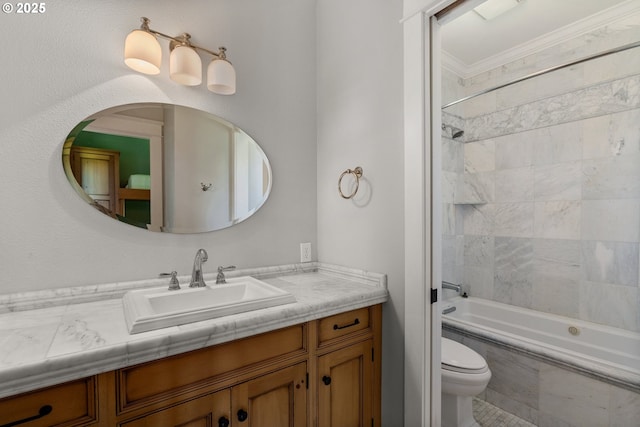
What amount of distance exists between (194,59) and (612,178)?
277 centimetres

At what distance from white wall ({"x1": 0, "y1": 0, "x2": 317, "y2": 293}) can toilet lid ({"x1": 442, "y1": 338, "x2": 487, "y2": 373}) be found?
111 cm

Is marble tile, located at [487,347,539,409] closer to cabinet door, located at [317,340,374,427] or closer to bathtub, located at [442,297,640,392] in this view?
bathtub, located at [442,297,640,392]

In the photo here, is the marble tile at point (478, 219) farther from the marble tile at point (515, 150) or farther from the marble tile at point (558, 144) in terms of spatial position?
the marble tile at point (558, 144)

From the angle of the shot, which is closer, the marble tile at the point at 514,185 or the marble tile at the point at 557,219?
the marble tile at the point at 557,219

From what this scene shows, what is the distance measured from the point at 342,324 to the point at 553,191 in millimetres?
2132

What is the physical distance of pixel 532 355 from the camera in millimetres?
1882

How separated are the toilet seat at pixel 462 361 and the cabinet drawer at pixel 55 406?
5.47 ft

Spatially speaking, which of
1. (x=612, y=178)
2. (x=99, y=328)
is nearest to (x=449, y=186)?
(x=612, y=178)

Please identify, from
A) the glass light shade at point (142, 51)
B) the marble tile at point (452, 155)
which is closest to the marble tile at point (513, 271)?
the marble tile at point (452, 155)

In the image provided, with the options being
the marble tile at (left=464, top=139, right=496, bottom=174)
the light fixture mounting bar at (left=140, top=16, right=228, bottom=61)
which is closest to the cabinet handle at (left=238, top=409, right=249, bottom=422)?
the light fixture mounting bar at (left=140, top=16, right=228, bottom=61)

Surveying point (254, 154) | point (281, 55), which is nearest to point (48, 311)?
point (254, 154)

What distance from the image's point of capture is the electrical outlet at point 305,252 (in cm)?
184

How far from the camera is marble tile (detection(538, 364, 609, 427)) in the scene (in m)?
1.67

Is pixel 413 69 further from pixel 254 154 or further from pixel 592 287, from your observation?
pixel 592 287
